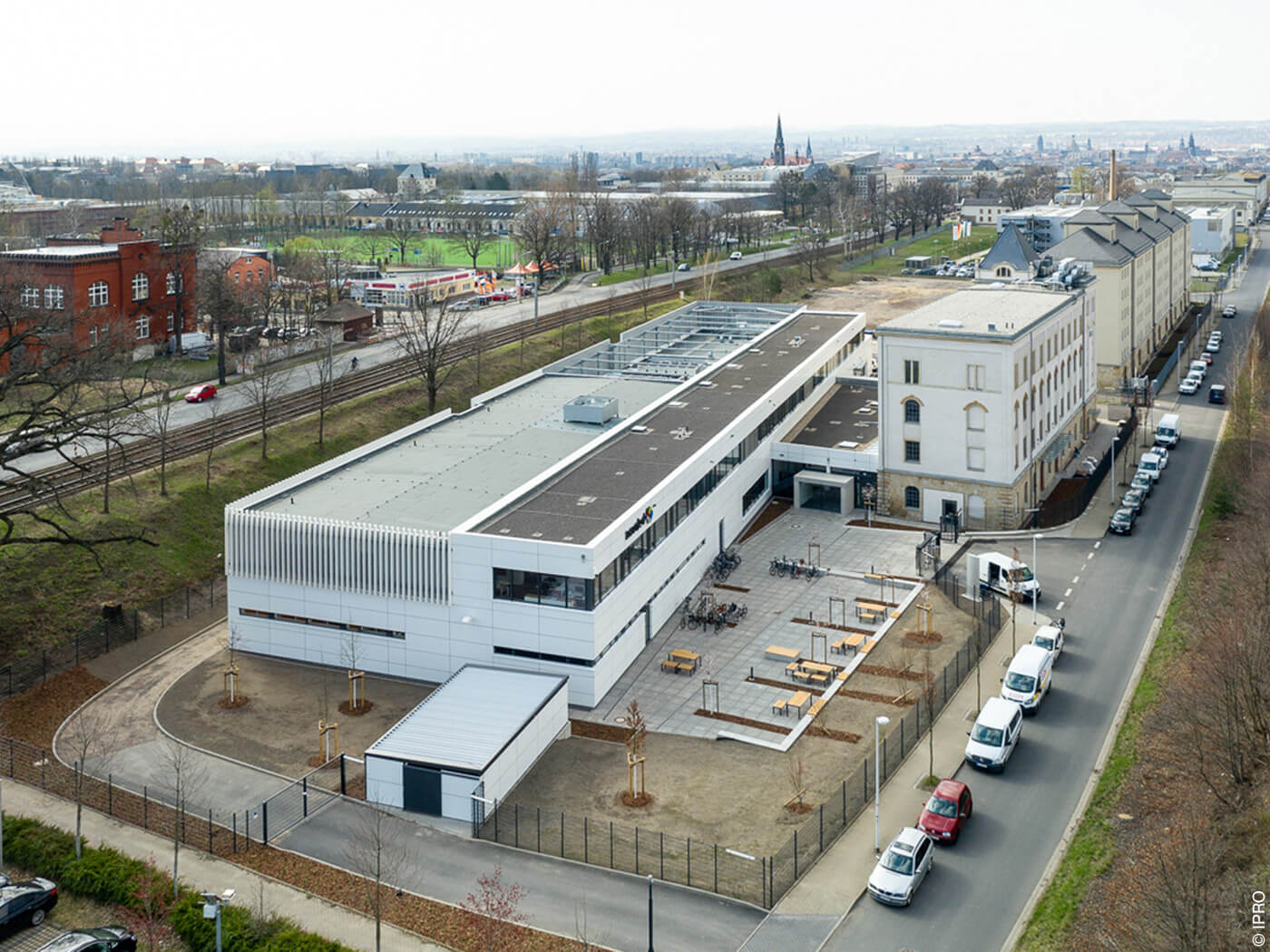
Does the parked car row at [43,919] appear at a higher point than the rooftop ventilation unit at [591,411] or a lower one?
lower

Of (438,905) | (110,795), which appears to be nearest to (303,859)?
(438,905)

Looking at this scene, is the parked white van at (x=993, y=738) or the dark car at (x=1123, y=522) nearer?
the parked white van at (x=993, y=738)

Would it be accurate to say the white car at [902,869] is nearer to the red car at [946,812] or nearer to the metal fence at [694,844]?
the red car at [946,812]

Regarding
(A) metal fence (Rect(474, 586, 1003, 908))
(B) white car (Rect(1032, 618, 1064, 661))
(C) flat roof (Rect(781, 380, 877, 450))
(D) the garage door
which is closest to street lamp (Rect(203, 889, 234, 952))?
(D) the garage door

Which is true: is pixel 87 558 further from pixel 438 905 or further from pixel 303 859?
pixel 438 905

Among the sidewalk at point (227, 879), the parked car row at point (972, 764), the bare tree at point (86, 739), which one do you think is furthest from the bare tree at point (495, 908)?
the bare tree at point (86, 739)

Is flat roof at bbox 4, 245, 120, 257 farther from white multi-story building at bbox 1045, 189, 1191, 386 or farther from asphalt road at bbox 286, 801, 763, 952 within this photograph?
white multi-story building at bbox 1045, 189, 1191, 386
